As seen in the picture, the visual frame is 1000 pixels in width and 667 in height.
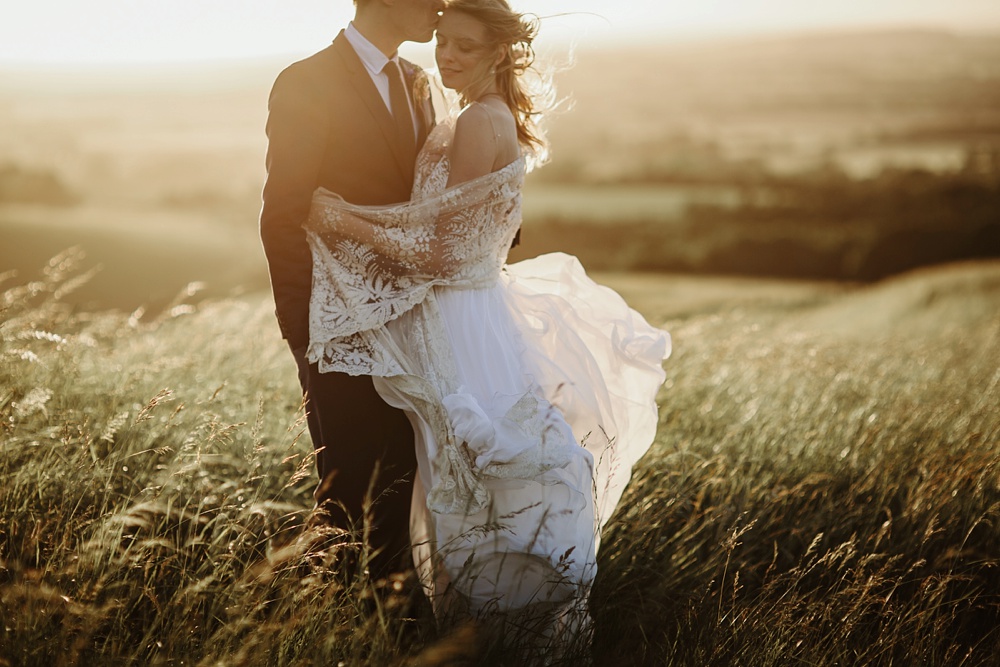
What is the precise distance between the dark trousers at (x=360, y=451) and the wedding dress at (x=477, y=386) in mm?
100

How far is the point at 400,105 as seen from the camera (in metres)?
3.05

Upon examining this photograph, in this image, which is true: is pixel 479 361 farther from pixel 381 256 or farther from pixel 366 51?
pixel 366 51

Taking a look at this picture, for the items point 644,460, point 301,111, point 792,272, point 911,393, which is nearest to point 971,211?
point 792,272

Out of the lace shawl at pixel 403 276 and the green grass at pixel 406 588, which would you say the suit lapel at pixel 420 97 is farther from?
the green grass at pixel 406 588

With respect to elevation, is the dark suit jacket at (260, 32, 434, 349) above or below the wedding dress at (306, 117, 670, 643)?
above

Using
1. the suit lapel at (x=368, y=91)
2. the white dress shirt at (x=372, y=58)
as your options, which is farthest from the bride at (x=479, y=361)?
the white dress shirt at (x=372, y=58)

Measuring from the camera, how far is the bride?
2.63 meters

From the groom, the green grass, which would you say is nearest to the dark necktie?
the groom

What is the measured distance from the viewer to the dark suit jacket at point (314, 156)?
2.77m

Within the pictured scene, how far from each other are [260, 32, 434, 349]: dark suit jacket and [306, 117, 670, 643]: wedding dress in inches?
3.1

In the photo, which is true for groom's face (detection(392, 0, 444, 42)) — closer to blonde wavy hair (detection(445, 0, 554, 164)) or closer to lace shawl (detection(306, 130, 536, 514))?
blonde wavy hair (detection(445, 0, 554, 164))

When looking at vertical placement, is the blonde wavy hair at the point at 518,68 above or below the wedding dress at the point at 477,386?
above

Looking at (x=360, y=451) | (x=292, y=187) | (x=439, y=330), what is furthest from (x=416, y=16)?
(x=360, y=451)

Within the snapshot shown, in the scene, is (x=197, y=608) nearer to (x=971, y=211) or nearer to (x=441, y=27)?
(x=441, y=27)
